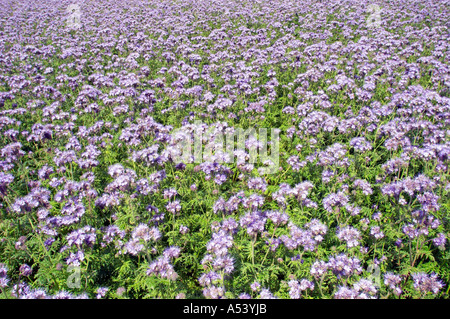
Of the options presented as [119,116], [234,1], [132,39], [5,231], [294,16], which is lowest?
[5,231]

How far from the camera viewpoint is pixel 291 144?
6266mm

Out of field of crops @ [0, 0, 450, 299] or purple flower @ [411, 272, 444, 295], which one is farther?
field of crops @ [0, 0, 450, 299]

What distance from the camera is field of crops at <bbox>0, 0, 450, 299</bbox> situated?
348 cm

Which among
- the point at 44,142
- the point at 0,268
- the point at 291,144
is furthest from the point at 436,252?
the point at 44,142

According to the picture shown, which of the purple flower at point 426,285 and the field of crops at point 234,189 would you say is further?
the field of crops at point 234,189

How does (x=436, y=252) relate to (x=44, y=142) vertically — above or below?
below

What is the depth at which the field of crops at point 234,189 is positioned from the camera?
3.48m

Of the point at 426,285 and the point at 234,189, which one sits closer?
the point at 426,285

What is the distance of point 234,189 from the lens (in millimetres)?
4895

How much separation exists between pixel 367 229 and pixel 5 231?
5.58 m
